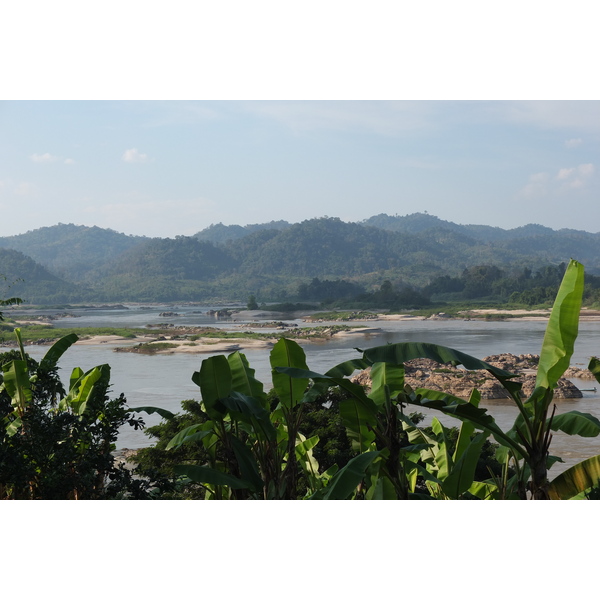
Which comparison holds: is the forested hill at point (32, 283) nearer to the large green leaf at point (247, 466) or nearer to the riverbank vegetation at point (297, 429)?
the riverbank vegetation at point (297, 429)

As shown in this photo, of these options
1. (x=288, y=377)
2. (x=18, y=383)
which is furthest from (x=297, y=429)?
(x=18, y=383)

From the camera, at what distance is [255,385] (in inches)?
84.4

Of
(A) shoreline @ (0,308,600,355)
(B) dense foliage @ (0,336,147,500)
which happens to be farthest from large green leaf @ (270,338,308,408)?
(A) shoreline @ (0,308,600,355)

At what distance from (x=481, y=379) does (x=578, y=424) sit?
18.3 feet

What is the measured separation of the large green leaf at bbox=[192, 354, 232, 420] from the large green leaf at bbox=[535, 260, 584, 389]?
93 centimetres

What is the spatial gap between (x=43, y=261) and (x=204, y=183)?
3541mm

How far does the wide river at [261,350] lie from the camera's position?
771 cm

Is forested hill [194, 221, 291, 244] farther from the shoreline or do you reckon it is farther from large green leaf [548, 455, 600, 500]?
large green leaf [548, 455, 600, 500]

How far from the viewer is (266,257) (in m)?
10.2

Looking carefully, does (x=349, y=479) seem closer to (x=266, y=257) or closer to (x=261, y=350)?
(x=261, y=350)

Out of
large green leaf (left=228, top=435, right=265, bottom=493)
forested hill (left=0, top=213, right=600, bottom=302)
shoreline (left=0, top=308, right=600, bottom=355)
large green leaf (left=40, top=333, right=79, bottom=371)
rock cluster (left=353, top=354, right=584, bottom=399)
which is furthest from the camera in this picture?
forested hill (left=0, top=213, right=600, bottom=302)

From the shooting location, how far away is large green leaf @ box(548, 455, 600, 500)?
1829 millimetres
